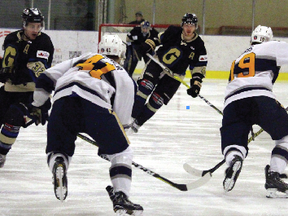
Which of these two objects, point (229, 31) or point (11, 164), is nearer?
point (11, 164)

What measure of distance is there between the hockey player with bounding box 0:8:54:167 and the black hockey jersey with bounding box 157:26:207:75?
1.62 m

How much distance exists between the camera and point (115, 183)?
2.03 m

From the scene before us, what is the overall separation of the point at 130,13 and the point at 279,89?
170 inches

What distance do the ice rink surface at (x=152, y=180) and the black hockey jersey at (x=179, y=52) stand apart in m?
0.58

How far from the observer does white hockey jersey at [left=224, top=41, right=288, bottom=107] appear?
8.43ft

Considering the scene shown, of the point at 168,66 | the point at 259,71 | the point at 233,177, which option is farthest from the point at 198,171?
the point at 168,66

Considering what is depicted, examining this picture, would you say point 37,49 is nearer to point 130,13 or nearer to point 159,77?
point 159,77

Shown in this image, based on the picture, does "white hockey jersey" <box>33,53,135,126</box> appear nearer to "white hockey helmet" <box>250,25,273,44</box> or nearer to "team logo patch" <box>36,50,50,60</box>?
"team logo patch" <box>36,50,50,60</box>

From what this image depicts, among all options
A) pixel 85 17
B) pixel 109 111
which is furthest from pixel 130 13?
pixel 109 111

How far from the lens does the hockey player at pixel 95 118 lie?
2020 millimetres

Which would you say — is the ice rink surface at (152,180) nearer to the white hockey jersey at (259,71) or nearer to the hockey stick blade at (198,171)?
the hockey stick blade at (198,171)

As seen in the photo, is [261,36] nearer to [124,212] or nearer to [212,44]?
[124,212]

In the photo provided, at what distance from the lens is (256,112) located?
255 centimetres

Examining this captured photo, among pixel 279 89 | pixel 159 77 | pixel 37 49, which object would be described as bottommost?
pixel 279 89
